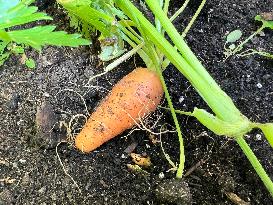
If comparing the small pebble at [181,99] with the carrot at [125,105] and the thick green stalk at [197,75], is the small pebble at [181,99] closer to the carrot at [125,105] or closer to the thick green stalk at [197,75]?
the carrot at [125,105]

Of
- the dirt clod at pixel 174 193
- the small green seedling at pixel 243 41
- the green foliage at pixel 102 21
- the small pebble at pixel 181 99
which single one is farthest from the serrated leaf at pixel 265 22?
the dirt clod at pixel 174 193

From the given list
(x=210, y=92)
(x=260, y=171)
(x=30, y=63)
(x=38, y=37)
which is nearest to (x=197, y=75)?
(x=210, y=92)

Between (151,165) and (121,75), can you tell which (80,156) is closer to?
(151,165)

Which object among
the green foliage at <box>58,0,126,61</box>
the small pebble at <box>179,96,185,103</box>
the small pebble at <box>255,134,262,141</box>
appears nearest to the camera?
the green foliage at <box>58,0,126,61</box>

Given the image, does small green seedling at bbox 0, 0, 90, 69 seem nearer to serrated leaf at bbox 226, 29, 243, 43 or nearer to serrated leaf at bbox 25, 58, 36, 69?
serrated leaf at bbox 25, 58, 36, 69

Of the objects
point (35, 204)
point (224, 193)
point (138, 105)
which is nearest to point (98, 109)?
point (138, 105)

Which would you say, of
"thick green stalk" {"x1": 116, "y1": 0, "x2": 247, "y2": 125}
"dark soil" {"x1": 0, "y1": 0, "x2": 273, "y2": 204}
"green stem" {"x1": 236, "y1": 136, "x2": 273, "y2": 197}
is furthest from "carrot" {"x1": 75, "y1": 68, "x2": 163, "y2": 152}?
"green stem" {"x1": 236, "y1": 136, "x2": 273, "y2": 197}
